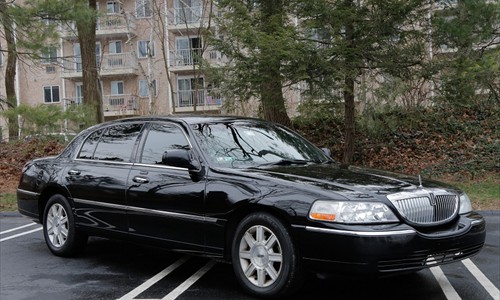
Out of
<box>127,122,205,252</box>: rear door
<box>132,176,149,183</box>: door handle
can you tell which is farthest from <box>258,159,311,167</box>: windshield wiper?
<box>132,176,149,183</box>: door handle

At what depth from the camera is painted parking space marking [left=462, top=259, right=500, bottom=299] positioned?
4.96 metres

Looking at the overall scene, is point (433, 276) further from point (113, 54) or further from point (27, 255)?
point (113, 54)

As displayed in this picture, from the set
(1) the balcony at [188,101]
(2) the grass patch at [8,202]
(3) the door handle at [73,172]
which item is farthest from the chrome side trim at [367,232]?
(1) the balcony at [188,101]

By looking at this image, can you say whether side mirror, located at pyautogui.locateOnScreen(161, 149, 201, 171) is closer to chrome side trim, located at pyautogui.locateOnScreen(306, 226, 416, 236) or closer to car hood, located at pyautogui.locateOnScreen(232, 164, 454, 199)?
car hood, located at pyautogui.locateOnScreen(232, 164, 454, 199)

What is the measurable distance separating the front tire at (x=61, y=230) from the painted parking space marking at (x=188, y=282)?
5.28ft

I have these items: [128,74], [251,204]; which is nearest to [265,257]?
[251,204]

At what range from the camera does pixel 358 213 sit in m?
4.23

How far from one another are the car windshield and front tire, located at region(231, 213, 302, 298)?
744 mm

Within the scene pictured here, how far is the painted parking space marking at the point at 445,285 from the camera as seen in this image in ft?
15.9

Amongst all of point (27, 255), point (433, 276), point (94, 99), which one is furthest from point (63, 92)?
point (433, 276)

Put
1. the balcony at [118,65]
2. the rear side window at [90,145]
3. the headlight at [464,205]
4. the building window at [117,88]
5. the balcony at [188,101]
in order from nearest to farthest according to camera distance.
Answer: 1. the headlight at [464,205]
2. the rear side window at [90,145]
3. the balcony at [188,101]
4. the balcony at [118,65]
5. the building window at [117,88]

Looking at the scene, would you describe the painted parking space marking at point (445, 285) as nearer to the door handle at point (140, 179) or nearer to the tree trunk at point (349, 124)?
the door handle at point (140, 179)

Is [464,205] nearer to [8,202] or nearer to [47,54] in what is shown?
[8,202]

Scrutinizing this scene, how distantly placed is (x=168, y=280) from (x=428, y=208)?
2.63 meters
